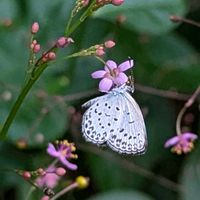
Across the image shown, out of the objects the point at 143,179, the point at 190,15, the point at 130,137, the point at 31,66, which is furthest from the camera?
the point at 190,15

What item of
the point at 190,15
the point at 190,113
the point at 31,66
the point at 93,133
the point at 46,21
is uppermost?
the point at 31,66

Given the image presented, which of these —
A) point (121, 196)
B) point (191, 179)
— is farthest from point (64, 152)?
point (191, 179)

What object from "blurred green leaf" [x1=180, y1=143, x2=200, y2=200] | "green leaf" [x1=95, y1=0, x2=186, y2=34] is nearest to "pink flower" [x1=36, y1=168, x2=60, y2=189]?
"blurred green leaf" [x1=180, y1=143, x2=200, y2=200]

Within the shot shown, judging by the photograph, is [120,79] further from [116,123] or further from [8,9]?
[8,9]

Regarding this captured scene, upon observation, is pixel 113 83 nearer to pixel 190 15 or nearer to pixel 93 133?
pixel 93 133

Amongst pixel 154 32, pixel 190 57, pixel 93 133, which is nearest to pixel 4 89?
pixel 154 32

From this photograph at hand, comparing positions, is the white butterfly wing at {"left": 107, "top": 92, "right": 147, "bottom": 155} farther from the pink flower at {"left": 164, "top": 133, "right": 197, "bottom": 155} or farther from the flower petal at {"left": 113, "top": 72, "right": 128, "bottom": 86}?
the pink flower at {"left": 164, "top": 133, "right": 197, "bottom": 155}
